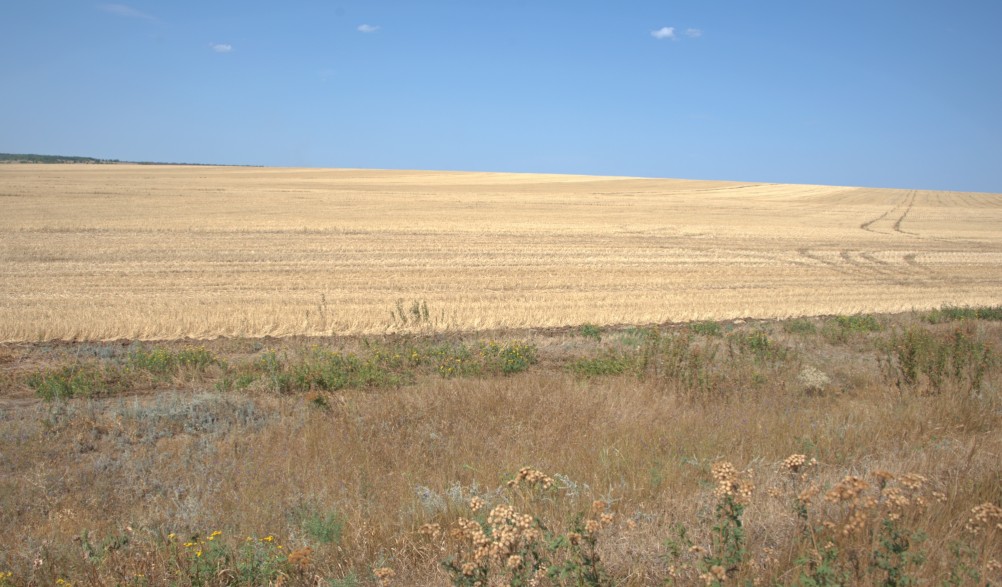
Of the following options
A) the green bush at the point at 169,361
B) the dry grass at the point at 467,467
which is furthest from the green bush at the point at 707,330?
the green bush at the point at 169,361

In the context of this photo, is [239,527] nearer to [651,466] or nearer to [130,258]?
[651,466]

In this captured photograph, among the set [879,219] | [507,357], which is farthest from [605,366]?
[879,219]

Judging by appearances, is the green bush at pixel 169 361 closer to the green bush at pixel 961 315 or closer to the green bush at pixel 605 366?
the green bush at pixel 605 366

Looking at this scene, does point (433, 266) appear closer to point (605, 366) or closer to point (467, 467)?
point (605, 366)

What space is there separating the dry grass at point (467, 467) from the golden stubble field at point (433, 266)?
479cm

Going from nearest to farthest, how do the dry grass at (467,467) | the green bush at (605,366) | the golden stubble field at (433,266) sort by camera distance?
the dry grass at (467,467) < the green bush at (605,366) < the golden stubble field at (433,266)

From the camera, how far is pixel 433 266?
19.1 metres

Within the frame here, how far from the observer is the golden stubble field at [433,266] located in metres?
13.1

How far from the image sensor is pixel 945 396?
236 inches

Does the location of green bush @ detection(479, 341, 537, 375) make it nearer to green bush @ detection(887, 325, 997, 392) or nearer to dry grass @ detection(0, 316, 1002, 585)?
dry grass @ detection(0, 316, 1002, 585)

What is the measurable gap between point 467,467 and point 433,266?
14.3m

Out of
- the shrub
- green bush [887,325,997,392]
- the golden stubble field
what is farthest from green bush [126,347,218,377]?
green bush [887,325,997,392]

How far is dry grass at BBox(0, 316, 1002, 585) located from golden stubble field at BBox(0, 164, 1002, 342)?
479cm

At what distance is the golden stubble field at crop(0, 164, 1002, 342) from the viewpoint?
42.9 ft
